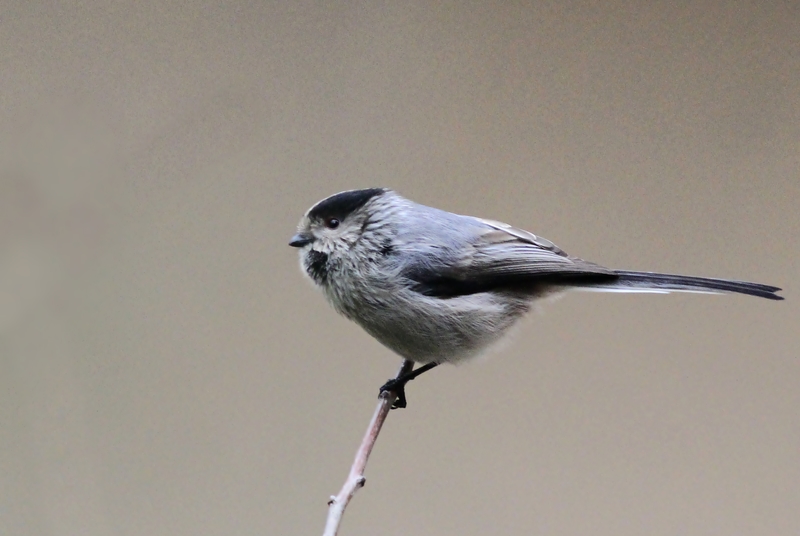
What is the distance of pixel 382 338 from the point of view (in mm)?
1237

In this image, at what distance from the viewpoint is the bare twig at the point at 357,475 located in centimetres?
92

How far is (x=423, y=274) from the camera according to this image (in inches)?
46.6

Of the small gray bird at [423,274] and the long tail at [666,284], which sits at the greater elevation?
the long tail at [666,284]

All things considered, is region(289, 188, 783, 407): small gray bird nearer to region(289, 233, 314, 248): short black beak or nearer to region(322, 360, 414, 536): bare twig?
region(289, 233, 314, 248): short black beak

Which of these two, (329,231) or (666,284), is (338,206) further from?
(666,284)

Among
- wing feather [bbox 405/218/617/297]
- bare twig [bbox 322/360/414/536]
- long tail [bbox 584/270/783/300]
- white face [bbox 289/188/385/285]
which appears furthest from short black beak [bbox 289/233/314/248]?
long tail [bbox 584/270/783/300]

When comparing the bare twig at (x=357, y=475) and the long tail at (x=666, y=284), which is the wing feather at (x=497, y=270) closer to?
the long tail at (x=666, y=284)

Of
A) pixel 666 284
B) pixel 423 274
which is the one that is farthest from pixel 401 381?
pixel 666 284

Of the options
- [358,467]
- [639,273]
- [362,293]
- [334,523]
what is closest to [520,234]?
[639,273]

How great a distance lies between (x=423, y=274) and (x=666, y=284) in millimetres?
438

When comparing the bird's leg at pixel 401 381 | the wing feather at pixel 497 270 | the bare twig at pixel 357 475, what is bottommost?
the bare twig at pixel 357 475

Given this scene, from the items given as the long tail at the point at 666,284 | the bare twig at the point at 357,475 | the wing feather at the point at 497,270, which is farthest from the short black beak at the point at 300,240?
the long tail at the point at 666,284

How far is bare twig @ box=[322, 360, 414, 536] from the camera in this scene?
0.92m

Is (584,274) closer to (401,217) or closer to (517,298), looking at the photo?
(517,298)
